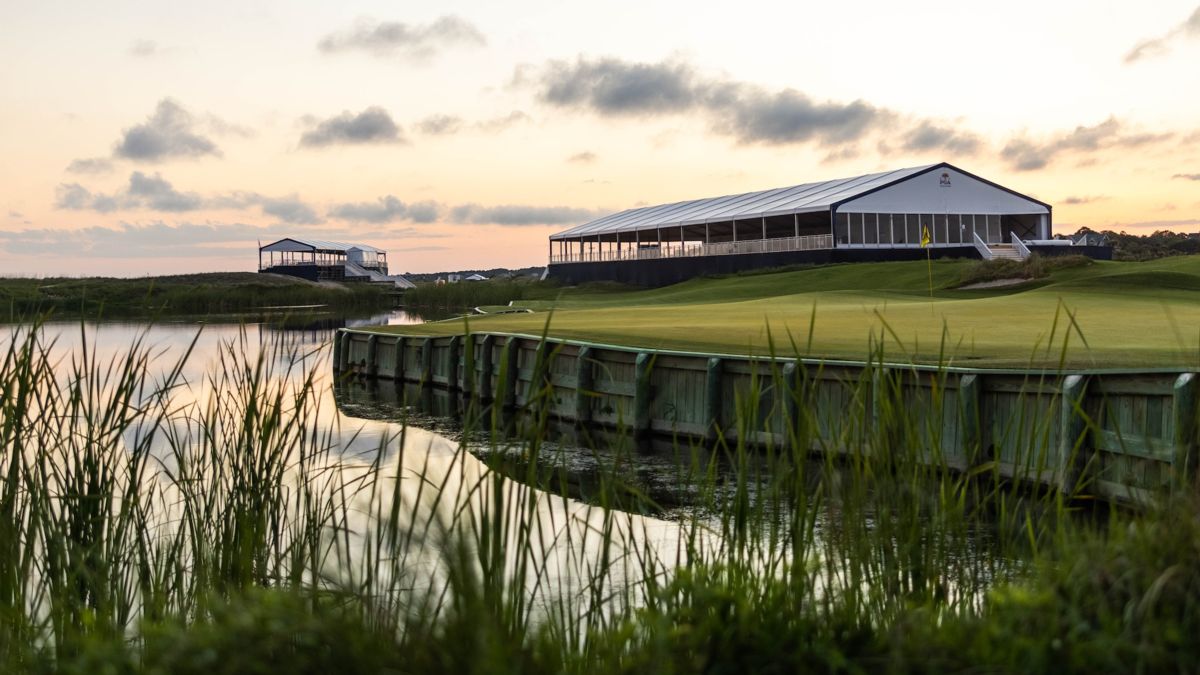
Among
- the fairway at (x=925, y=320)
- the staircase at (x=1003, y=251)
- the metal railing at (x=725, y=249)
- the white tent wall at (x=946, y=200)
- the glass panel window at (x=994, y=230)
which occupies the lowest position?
the fairway at (x=925, y=320)

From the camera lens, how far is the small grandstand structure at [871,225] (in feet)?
169

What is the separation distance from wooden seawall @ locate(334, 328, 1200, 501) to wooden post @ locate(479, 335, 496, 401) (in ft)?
0.12

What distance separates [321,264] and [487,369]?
238 feet

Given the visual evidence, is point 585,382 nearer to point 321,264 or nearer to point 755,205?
point 755,205

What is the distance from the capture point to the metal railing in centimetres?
5184

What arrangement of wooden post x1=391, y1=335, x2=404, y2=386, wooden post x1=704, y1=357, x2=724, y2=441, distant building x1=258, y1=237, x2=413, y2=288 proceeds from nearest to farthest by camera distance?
wooden post x1=704, y1=357, x2=724, y2=441 → wooden post x1=391, y1=335, x2=404, y2=386 → distant building x1=258, y1=237, x2=413, y2=288

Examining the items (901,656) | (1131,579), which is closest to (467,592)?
(901,656)

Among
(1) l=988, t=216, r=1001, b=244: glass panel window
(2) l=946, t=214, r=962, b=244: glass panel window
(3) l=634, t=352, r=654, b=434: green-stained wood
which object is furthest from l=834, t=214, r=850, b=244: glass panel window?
(3) l=634, t=352, r=654, b=434: green-stained wood

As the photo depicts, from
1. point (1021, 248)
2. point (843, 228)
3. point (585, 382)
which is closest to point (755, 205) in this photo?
point (843, 228)

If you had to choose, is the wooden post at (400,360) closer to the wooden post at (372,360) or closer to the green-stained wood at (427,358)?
the green-stained wood at (427,358)

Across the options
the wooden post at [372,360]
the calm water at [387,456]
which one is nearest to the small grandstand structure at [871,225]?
the calm water at [387,456]

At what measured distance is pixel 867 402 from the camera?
455 cm

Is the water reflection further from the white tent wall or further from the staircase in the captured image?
the white tent wall

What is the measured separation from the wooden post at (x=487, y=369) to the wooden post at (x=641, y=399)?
218 inches
